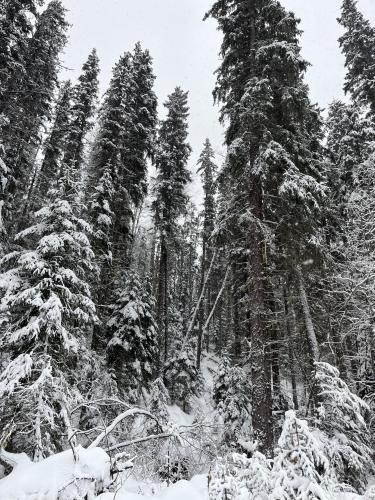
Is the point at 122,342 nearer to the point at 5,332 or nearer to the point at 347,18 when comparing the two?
the point at 5,332

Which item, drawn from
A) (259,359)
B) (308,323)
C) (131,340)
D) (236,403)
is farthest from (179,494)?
(131,340)

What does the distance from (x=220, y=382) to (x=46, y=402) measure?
1179 cm

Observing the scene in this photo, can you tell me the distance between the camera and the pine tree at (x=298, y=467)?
9.72 feet

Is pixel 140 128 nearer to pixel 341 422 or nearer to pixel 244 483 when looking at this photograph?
pixel 341 422

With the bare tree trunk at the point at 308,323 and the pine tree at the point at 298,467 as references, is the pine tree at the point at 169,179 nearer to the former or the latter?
the bare tree trunk at the point at 308,323

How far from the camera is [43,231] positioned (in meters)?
9.54

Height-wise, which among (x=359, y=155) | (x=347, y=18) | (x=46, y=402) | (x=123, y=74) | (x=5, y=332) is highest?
(x=347, y=18)

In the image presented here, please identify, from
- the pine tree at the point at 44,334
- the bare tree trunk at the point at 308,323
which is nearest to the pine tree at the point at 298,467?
the pine tree at the point at 44,334

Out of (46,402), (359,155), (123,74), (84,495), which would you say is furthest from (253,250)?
(123,74)

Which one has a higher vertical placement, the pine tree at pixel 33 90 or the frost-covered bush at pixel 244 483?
→ the pine tree at pixel 33 90

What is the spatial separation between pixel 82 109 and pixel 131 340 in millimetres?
14410

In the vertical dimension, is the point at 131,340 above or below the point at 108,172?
below

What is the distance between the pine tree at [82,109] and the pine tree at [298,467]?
759 inches

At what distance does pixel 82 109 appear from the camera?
71.8 ft
